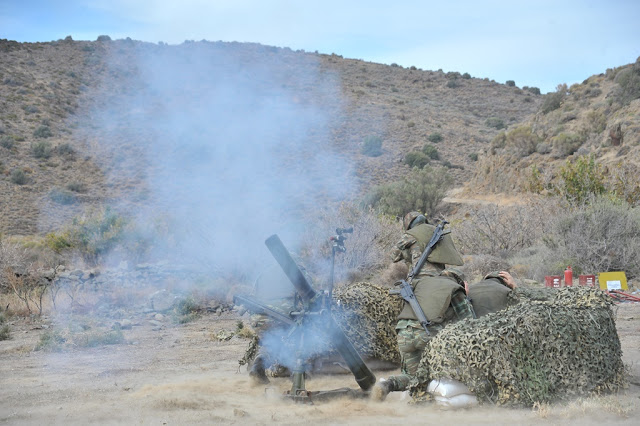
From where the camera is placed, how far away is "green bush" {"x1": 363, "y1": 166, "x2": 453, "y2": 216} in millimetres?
25188

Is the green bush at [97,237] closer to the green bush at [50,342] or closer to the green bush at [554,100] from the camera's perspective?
the green bush at [50,342]

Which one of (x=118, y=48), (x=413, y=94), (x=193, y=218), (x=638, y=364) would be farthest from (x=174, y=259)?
(x=413, y=94)

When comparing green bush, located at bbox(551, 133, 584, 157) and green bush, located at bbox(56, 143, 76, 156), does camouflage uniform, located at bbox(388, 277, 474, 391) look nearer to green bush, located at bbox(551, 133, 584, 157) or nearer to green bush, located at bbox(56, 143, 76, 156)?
green bush, located at bbox(56, 143, 76, 156)

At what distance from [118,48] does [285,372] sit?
6075 mm

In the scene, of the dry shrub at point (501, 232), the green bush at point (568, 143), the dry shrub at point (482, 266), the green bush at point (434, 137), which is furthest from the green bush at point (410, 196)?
the green bush at point (434, 137)

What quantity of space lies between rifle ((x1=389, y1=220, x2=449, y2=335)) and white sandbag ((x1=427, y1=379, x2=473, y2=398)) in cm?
59

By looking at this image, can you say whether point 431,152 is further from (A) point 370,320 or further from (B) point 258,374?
(B) point 258,374

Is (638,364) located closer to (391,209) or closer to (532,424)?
(532,424)

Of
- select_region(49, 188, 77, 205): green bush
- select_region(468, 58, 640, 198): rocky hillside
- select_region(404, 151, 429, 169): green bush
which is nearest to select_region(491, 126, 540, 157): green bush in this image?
select_region(468, 58, 640, 198): rocky hillside

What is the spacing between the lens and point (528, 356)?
509 cm

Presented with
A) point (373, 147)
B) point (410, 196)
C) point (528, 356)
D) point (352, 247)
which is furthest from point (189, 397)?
point (373, 147)

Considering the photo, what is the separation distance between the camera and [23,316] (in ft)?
40.0

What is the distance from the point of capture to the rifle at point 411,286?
5789 mm

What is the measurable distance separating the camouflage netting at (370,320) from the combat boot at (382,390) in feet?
3.11
